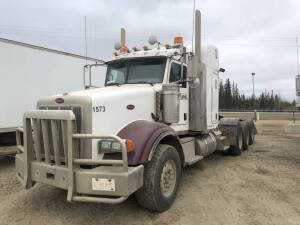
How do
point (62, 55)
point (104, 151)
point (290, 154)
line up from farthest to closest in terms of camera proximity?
point (290, 154) < point (62, 55) < point (104, 151)

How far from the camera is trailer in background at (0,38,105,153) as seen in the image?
23.1 ft

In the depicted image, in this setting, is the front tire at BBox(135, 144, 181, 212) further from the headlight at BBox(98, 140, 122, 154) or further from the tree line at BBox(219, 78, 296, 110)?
the tree line at BBox(219, 78, 296, 110)

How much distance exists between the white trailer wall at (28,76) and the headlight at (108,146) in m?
4.19

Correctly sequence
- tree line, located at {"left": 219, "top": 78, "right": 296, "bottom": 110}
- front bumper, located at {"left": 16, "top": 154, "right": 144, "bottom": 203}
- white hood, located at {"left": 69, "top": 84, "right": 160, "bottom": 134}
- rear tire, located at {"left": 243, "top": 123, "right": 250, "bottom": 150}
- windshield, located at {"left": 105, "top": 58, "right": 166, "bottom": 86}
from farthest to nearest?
1. tree line, located at {"left": 219, "top": 78, "right": 296, "bottom": 110}
2. rear tire, located at {"left": 243, "top": 123, "right": 250, "bottom": 150}
3. windshield, located at {"left": 105, "top": 58, "right": 166, "bottom": 86}
4. white hood, located at {"left": 69, "top": 84, "right": 160, "bottom": 134}
5. front bumper, located at {"left": 16, "top": 154, "right": 144, "bottom": 203}

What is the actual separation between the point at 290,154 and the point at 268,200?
17.1 feet

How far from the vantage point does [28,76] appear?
7605mm

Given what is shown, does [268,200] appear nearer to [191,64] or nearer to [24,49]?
[191,64]

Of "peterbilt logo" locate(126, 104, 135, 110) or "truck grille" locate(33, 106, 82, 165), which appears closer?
"truck grille" locate(33, 106, 82, 165)

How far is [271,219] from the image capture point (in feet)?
13.6

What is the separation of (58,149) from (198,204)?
2501mm

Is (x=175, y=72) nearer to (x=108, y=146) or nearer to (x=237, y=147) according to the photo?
(x=108, y=146)

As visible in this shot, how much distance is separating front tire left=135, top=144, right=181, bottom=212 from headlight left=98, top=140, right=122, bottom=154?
2.07ft

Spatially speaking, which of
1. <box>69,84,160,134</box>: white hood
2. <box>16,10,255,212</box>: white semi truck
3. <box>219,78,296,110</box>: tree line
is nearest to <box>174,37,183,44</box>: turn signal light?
<box>16,10,255,212</box>: white semi truck

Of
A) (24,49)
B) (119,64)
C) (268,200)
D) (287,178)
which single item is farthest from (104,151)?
(24,49)
